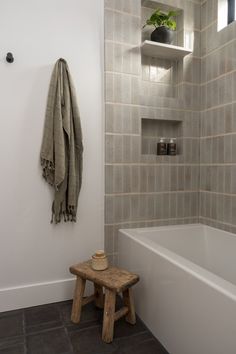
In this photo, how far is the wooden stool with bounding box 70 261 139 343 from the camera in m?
1.39

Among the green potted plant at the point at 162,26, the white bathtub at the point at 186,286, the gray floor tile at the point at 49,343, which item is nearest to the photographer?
the white bathtub at the point at 186,286

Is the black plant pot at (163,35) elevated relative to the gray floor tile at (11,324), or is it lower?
elevated

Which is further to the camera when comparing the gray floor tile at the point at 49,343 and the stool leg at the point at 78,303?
the stool leg at the point at 78,303

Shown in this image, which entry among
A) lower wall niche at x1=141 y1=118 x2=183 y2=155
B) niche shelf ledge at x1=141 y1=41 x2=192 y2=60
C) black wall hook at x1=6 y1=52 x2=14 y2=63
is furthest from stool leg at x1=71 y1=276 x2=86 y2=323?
niche shelf ledge at x1=141 y1=41 x2=192 y2=60

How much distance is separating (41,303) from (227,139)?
182cm

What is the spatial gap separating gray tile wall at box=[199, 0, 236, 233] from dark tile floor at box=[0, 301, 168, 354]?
1.01 m

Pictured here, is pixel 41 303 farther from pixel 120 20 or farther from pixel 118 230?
pixel 120 20

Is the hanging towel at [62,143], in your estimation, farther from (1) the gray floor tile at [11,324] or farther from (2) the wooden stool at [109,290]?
(1) the gray floor tile at [11,324]

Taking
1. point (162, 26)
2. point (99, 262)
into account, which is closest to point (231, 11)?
point (162, 26)

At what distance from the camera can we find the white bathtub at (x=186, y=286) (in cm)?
100

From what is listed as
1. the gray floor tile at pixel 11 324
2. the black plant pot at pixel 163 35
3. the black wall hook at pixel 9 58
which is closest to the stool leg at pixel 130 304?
the gray floor tile at pixel 11 324

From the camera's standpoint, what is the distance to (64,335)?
4.76ft

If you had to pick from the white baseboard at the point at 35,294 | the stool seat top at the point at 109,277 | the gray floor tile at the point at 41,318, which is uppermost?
the stool seat top at the point at 109,277

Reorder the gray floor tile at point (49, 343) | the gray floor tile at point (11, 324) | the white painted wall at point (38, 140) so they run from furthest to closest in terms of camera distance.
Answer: the white painted wall at point (38, 140) → the gray floor tile at point (11, 324) → the gray floor tile at point (49, 343)
